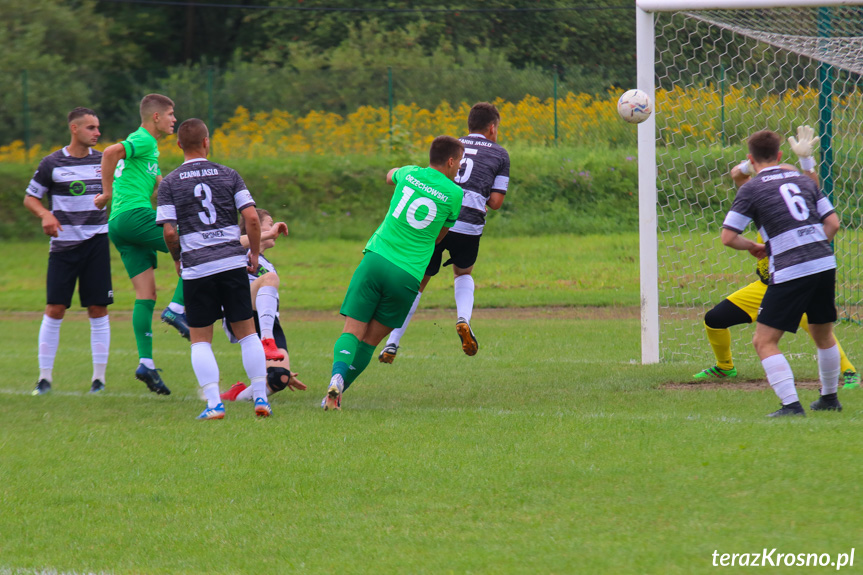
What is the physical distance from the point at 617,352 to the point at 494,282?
7.14 m

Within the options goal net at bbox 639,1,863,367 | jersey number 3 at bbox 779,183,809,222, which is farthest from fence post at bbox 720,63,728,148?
jersey number 3 at bbox 779,183,809,222

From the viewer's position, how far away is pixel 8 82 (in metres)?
24.1

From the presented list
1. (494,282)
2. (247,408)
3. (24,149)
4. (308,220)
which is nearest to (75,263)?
(247,408)

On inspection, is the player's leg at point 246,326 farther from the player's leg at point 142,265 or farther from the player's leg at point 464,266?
the player's leg at point 464,266

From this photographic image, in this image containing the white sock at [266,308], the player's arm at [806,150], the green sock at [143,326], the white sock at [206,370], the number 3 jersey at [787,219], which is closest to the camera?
the number 3 jersey at [787,219]

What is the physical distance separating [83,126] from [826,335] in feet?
19.8

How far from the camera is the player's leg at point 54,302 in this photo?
8141mm

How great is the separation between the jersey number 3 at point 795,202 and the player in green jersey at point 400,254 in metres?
2.23

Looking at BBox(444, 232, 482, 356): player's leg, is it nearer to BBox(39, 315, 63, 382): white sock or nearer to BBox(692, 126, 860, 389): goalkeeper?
BBox(692, 126, 860, 389): goalkeeper

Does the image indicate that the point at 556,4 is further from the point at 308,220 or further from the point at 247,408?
the point at 247,408

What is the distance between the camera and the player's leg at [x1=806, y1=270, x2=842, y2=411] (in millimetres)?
5844

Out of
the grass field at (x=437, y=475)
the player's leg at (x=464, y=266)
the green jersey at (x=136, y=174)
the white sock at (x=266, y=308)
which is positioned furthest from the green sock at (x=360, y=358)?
the green jersey at (x=136, y=174)

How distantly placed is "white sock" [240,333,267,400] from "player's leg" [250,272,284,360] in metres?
0.72

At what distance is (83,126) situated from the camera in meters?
8.09
